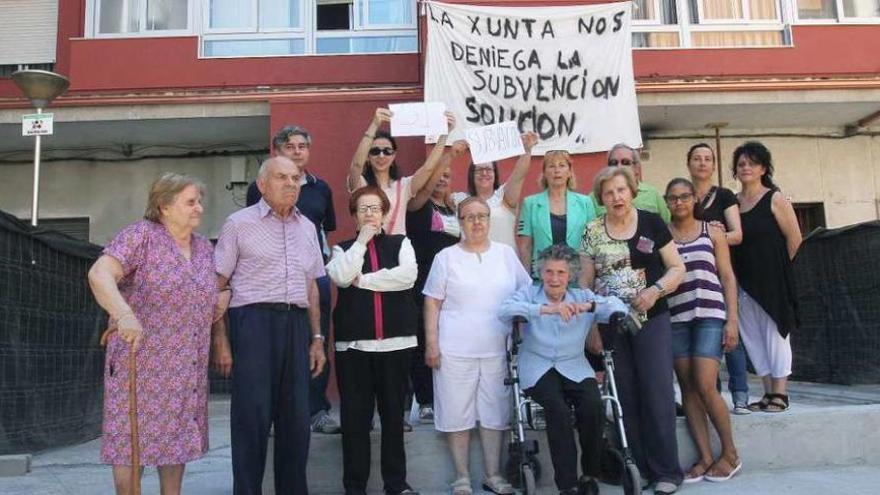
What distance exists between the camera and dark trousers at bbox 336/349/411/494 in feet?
13.4

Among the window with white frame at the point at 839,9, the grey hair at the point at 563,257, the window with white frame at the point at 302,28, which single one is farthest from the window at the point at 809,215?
the grey hair at the point at 563,257

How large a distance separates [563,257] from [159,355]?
7.18 ft

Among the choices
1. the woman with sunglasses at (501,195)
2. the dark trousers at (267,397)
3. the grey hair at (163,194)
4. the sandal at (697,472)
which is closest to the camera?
the grey hair at (163,194)

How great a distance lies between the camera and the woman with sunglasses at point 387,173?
15.8 feet

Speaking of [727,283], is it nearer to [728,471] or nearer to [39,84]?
[728,471]

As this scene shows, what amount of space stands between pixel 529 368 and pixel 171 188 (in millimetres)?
2140

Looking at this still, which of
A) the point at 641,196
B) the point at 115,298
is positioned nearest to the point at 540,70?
the point at 641,196

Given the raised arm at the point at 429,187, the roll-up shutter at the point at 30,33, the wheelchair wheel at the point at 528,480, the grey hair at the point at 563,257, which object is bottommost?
the wheelchair wheel at the point at 528,480

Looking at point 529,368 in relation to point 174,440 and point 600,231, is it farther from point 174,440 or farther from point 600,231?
point 174,440

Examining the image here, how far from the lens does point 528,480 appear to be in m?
3.98

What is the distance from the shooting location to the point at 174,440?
3.40 m

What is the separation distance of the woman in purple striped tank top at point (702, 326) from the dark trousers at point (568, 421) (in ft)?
2.32

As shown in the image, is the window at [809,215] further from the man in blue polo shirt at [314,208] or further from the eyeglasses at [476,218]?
the man in blue polo shirt at [314,208]

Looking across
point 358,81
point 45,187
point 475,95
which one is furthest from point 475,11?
point 45,187
